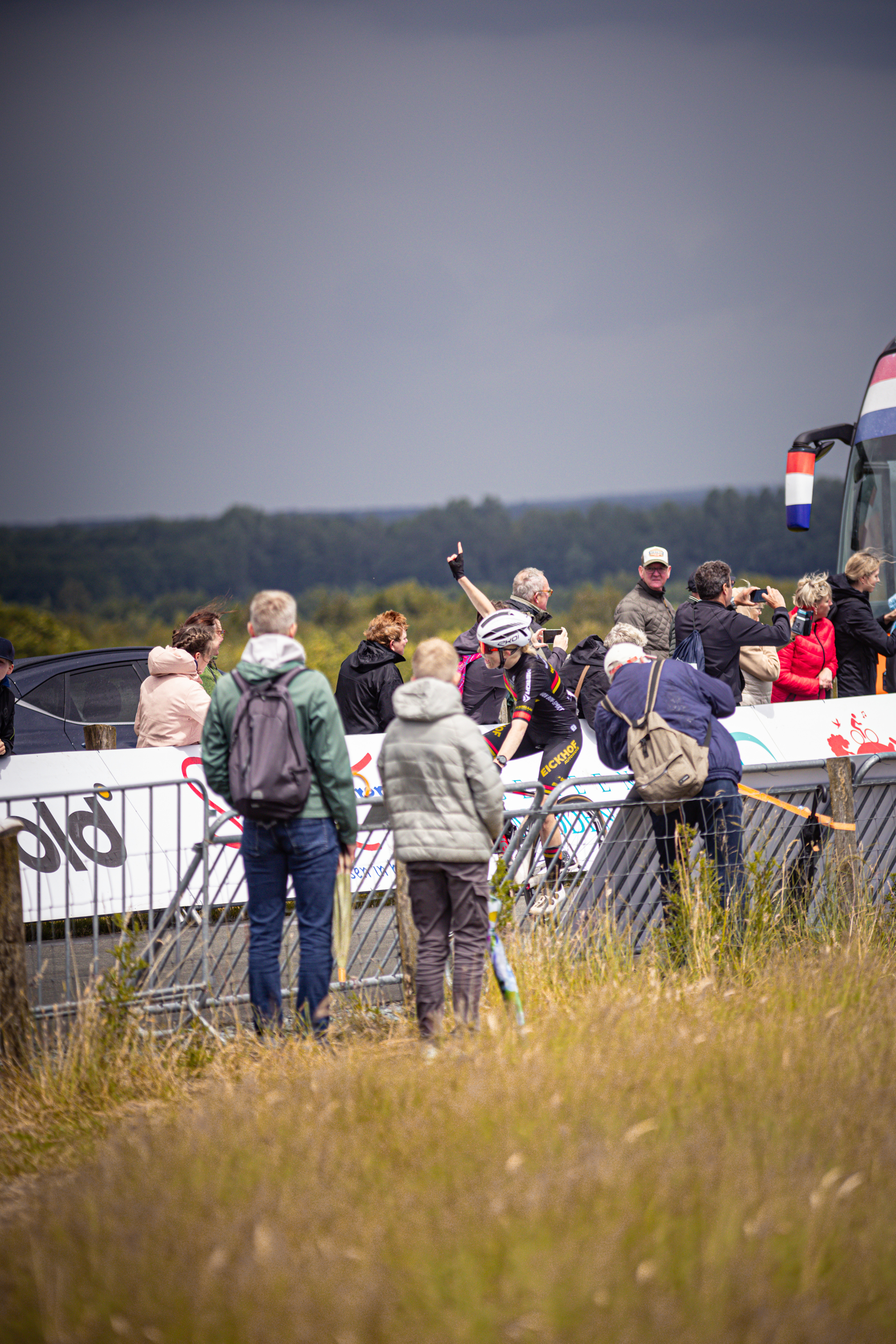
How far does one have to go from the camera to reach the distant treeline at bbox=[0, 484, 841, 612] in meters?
130

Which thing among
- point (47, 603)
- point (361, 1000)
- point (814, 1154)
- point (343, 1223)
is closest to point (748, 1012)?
point (814, 1154)

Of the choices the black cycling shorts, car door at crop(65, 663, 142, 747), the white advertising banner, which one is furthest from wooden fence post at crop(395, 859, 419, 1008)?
car door at crop(65, 663, 142, 747)

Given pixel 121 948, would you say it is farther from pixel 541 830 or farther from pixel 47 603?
pixel 47 603

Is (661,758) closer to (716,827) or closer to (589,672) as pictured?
(716,827)

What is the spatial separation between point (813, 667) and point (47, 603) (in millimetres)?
99568

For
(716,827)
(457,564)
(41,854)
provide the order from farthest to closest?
(457,564) < (41,854) < (716,827)

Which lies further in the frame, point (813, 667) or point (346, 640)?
point (346, 640)

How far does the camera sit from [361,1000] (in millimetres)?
5551

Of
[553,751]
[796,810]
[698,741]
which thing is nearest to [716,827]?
[698,741]

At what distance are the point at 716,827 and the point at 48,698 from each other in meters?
6.49

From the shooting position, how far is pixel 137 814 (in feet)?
25.6

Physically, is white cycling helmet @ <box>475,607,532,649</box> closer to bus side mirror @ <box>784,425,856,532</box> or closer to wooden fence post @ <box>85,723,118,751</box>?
wooden fence post @ <box>85,723,118,751</box>

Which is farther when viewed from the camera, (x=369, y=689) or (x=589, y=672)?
(x=589, y=672)

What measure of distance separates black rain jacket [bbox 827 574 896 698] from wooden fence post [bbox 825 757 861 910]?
4.38 meters
